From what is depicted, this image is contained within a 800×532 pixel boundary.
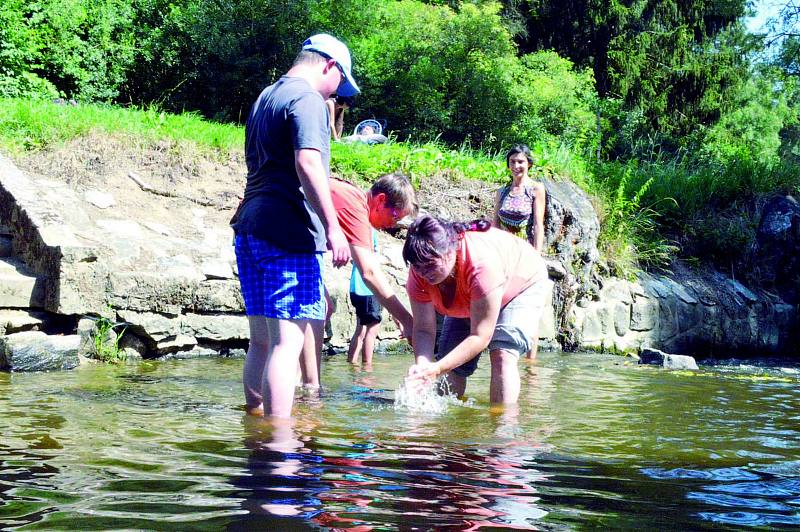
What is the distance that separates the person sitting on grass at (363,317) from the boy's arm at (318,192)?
2965 mm

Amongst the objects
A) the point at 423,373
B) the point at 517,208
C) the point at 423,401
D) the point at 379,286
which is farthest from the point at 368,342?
the point at 423,373

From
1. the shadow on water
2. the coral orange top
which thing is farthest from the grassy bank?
the shadow on water

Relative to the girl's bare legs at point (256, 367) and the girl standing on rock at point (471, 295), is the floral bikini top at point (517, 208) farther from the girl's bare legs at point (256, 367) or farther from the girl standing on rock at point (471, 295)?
the girl's bare legs at point (256, 367)

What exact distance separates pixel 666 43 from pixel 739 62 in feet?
7.02

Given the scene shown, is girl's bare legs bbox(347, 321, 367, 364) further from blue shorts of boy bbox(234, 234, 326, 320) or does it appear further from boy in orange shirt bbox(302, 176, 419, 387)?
blue shorts of boy bbox(234, 234, 326, 320)

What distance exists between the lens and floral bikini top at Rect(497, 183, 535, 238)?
337 inches

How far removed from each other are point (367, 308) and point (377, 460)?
358cm

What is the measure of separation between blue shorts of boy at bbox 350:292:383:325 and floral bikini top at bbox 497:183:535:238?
7.04 feet

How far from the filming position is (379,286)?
4.71 metres

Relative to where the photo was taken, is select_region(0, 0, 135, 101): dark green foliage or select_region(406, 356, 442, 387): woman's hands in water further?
select_region(0, 0, 135, 101): dark green foliage

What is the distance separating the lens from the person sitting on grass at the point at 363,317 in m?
7.00

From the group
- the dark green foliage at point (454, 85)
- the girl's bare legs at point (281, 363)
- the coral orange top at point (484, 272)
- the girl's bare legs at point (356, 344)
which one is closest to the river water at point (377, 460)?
the girl's bare legs at point (281, 363)

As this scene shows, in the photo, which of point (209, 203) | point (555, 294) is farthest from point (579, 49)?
point (209, 203)

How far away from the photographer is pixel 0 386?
17.3 feet
